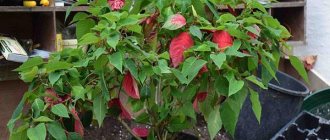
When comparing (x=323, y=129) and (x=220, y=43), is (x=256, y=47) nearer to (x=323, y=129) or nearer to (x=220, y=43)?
(x=220, y=43)

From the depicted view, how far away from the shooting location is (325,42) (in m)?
3.32

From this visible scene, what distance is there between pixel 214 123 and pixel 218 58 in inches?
7.3

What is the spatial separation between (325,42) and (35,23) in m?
1.88

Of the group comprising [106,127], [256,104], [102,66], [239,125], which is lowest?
[239,125]

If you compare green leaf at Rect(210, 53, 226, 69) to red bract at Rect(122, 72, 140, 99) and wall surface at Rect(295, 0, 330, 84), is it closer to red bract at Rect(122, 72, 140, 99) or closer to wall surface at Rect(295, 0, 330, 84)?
red bract at Rect(122, 72, 140, 99)

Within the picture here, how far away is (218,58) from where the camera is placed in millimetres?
999

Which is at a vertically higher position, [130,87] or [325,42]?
[130,87]

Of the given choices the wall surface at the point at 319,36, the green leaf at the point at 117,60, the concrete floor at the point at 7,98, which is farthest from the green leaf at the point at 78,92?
the wall surface at the point at 319,36

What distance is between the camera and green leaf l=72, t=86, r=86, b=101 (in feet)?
3.47

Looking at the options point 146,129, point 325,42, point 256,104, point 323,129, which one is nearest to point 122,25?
point 256,104

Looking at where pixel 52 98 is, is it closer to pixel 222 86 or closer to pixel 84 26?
pixel 84 26

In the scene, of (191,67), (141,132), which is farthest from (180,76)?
(141,132)

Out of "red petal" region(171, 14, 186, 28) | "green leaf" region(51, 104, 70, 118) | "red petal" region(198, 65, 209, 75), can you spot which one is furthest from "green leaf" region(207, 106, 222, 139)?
"green leaf" region(51, 104, 70, 118)

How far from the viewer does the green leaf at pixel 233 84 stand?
100cm
